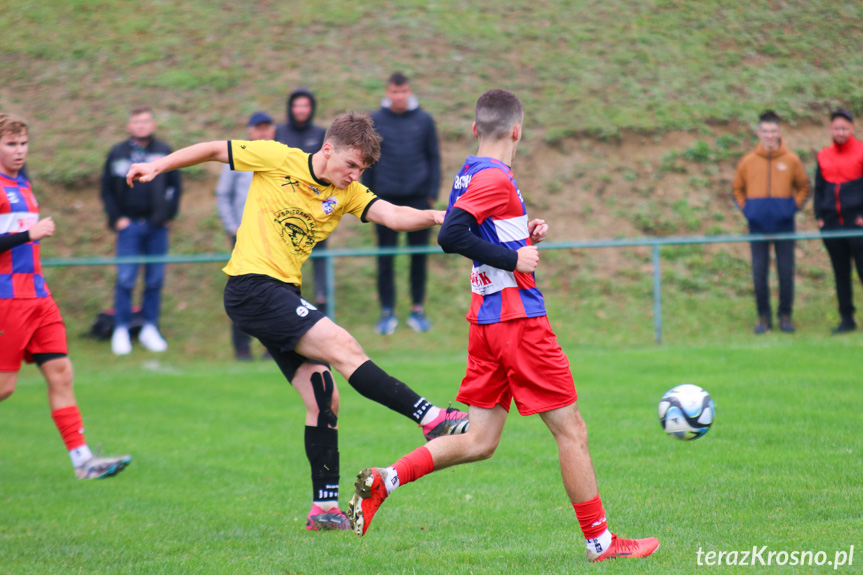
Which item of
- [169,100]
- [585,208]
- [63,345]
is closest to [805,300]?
[585,208]

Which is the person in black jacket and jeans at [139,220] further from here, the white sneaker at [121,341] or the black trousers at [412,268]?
the black trousers at [412,268]

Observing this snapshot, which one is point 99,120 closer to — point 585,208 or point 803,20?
point 585,208

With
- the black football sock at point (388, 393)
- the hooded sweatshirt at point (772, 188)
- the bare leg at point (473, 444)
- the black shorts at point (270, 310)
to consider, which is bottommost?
the bare leg at point (473, 444)

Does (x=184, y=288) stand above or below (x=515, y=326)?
below

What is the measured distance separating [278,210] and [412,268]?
636cm

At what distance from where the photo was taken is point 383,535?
4.99 m

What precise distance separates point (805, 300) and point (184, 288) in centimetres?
881

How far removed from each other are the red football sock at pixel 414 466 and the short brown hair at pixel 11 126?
364 centimetres

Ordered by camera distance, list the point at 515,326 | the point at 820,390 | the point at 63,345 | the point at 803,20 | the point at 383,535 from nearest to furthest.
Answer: the point at 515,326
the point at 383,535
the point at 63,345
the point at 820,390
the point at 803,20

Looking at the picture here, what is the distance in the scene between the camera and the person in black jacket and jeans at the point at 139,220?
35.4 ft

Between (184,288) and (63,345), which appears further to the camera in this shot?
(184,288)

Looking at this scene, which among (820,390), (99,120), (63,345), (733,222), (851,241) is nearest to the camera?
(63,345)

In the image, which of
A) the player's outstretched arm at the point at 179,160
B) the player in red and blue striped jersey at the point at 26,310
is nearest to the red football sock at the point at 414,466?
the player's outstretched arm at the point at 179,160

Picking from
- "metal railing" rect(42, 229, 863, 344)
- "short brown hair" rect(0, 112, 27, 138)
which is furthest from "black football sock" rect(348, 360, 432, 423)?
"metal railing" rect(42, 229, 863, 344)
